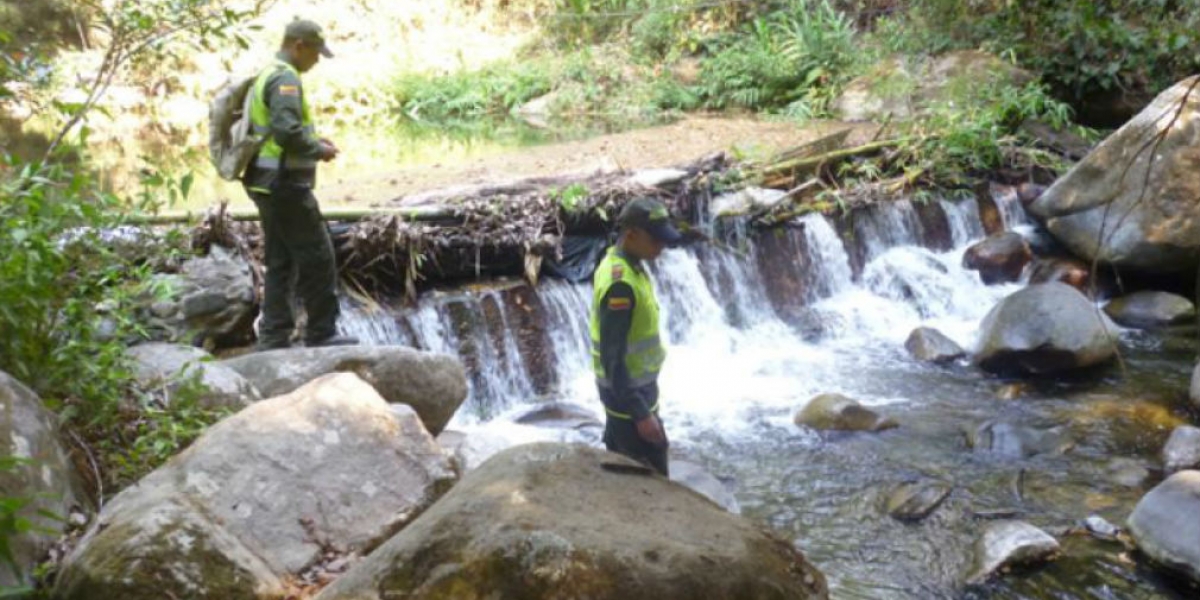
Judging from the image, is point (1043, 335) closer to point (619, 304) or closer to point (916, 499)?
point (916, 499)

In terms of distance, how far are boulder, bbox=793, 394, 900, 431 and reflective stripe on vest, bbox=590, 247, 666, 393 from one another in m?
3.04

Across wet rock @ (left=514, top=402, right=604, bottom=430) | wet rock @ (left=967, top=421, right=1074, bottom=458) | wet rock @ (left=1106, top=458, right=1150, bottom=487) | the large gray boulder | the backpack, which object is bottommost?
wet rock @ (left=1106, top=458, right=1150, bottom=487)

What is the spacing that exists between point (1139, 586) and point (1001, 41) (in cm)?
1075

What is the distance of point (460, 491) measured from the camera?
3.08 m

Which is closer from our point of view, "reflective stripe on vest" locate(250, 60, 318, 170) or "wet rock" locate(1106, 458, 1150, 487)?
"reflective stripe on vest" locate(250, 60, 318, 170)

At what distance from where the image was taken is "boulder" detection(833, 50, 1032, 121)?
12.6m

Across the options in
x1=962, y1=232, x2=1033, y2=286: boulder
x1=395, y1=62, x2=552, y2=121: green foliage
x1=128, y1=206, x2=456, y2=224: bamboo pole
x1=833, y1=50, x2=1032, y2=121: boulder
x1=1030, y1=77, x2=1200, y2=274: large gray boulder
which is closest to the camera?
x1=128, y1=206, x2=456, y2=224: bamboo pole

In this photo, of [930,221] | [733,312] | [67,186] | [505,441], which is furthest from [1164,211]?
[67,186]

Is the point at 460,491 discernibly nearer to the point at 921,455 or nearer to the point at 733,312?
the point at 921,455

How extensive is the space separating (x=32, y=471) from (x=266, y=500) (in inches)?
30.9

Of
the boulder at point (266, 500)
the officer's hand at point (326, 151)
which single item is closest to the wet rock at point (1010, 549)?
the boulder at point (266, 500)

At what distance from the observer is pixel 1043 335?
300 inches

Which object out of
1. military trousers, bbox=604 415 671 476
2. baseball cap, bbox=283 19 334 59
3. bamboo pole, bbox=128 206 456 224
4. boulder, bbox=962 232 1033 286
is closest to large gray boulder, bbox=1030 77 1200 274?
boulder, bbox=962 232 1033 286

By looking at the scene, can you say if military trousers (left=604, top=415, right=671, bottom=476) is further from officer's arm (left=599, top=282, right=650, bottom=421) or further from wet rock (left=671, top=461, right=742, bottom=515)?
wet rock (left=671, top=461, right=742, bottom=515)
